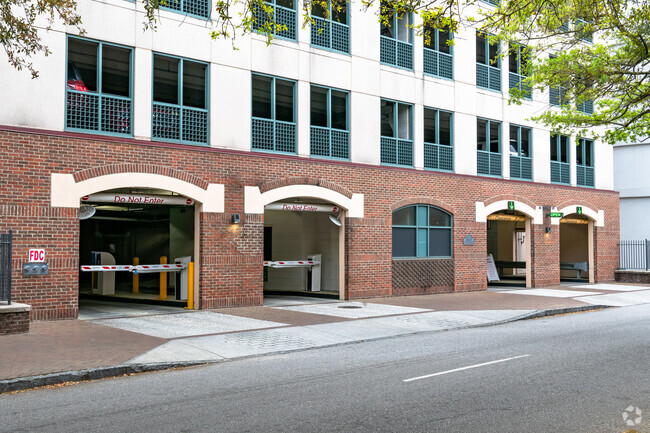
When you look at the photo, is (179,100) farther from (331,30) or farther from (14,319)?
(14,319)

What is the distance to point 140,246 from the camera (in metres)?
25.3

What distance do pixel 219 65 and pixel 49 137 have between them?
15.8ft

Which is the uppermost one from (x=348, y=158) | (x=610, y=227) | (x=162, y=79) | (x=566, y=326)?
(x=162, y=79)

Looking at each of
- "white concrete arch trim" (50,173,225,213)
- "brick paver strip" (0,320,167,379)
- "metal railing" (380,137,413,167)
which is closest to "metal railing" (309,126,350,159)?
"metal railing" (380,137,413,167)

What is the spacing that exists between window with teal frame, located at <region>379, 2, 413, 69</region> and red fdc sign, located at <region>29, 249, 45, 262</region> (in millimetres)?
12047

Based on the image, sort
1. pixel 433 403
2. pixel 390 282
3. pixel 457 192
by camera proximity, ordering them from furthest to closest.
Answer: pixel 457 192 < pixel 390 282 < pixel 433 403

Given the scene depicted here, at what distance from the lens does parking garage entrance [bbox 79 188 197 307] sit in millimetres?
16855

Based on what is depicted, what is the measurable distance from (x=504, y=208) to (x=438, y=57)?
635cm

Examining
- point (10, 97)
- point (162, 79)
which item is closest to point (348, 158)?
point (162, 79)

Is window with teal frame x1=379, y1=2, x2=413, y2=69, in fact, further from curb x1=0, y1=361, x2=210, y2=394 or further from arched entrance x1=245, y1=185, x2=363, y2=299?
curb x1=0, y1=361, x2=210, y2=394

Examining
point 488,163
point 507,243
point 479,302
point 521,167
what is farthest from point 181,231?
point 507,243

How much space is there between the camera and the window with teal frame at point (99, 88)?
1480 centimetres

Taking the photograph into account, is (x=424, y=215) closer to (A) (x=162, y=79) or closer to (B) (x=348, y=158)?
(B) (x=348, y=158)

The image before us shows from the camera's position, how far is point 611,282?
2919cm
